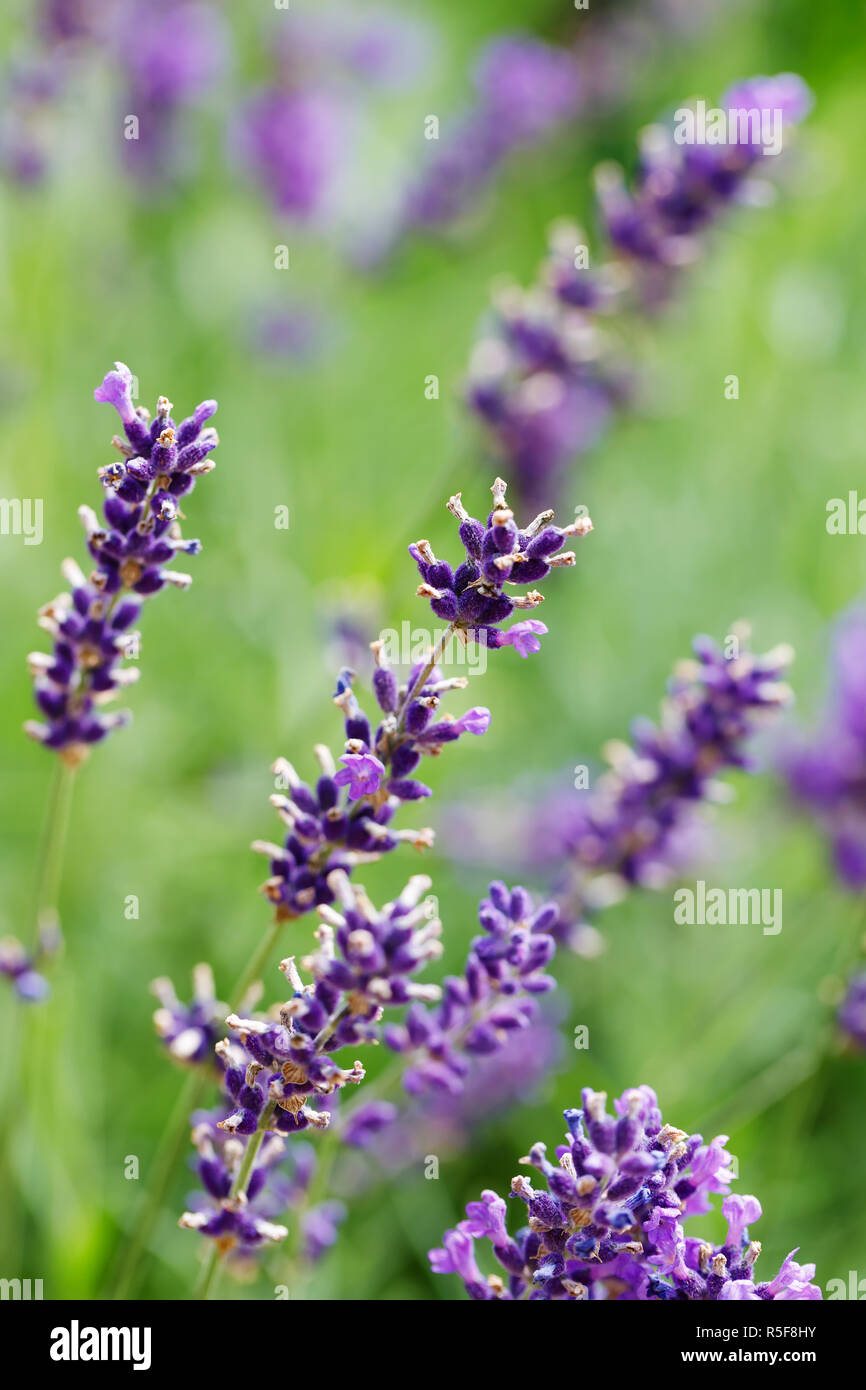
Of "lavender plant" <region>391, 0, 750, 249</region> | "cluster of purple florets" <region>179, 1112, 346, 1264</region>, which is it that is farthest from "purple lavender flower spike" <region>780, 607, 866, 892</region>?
"lavender plant" <region>391, 0, 750, 249</region>

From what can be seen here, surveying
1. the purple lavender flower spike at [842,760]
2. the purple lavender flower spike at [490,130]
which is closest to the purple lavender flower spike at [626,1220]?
the purple lavender flower spike at [842,760]

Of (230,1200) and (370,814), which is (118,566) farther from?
(230,1200)

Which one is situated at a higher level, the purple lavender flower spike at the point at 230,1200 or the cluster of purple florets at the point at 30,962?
the cluster of purple florets at the point at 30,962

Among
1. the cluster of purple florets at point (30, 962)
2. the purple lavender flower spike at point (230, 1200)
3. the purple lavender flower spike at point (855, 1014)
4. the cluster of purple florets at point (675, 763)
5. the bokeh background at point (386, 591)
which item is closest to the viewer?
the purple lavender flower spike at point (230, 1200)

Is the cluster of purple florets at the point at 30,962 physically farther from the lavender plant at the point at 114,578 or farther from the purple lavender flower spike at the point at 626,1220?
the purple lavender flower spike at the point at 626,1220

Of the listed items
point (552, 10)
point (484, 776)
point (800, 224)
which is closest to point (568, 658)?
point (484, 776)

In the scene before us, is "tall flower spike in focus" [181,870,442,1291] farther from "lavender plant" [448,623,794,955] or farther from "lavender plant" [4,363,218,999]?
"lavender plant" [448,623,794,955]

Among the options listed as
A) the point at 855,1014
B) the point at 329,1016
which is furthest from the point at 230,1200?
the point at 855,1014
